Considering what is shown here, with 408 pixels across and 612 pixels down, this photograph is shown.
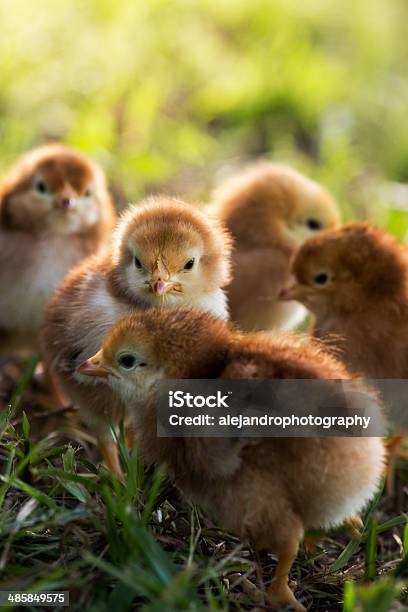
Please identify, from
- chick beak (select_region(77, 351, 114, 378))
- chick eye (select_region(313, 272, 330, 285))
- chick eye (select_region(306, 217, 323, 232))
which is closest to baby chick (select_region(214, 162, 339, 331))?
chick eye (select_region(306, 217, 323, 232))

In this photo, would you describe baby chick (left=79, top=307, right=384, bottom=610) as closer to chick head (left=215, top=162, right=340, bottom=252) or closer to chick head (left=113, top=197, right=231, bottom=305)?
chick head (left=113, top=197, right=231, bottom=305)

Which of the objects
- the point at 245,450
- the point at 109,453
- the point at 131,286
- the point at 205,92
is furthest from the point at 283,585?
the point at 205,92

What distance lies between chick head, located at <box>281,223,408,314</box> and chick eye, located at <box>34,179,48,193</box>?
1.21m

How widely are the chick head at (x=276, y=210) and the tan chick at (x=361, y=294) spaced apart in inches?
24.4

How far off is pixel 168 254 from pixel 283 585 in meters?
1.04

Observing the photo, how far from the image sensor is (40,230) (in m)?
3.84

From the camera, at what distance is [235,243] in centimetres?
388

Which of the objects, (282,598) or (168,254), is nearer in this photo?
(282,598)

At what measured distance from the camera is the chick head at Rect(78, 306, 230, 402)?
2357 millimetres

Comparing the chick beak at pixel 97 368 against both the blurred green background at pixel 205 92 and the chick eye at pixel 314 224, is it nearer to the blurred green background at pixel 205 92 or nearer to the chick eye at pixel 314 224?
the chick eye at pixel 314 224

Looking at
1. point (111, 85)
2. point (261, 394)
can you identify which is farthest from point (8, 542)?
point (111, 85)

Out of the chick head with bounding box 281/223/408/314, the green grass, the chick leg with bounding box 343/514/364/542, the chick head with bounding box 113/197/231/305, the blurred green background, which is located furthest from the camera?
the blurred green background

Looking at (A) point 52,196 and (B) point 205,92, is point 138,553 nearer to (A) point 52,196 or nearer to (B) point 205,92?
(A) point 52,196

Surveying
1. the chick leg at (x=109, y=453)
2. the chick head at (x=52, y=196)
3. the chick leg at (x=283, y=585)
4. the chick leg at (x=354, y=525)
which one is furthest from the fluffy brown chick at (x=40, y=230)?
the chick leg at (x=283, y=585)
